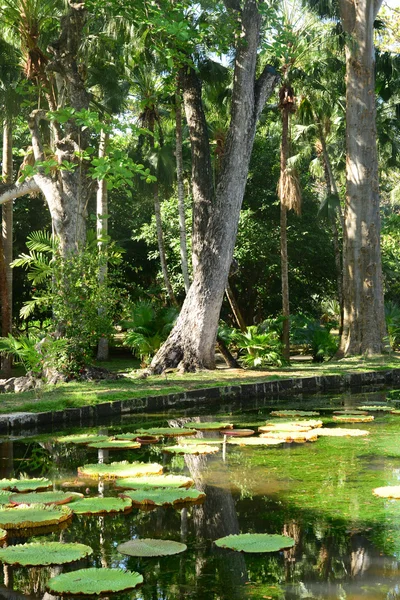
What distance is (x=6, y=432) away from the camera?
8383mm

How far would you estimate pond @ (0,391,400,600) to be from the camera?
12.1 feet

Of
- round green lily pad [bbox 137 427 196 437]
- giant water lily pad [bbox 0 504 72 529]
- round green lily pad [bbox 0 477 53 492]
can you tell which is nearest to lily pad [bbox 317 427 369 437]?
round green lily pad [bbox 137 427 196 437]

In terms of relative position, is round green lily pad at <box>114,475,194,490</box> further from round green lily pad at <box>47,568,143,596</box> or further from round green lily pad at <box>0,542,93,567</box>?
round green lily pad at <box>47,568,143,596</box>

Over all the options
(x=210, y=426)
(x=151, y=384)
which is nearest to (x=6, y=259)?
(x=151, y=384)

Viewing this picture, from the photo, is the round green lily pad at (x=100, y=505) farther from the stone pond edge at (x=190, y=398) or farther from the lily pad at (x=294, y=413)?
the lily pad at (x=294, y=413)

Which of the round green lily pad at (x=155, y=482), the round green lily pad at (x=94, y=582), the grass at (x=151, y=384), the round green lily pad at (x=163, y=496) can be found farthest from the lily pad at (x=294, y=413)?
the round green lily pad at (x=94, y=582)

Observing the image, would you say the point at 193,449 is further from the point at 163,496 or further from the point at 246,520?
the point at 246,520

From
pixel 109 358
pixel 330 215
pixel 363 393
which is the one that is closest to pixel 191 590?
pixel 363 393

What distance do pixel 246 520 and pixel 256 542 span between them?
2.01 ft

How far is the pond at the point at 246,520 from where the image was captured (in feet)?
12.1

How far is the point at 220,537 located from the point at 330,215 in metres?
19.2

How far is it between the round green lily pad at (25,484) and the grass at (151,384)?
3174mm

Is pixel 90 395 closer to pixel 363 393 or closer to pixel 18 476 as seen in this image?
pixel 18 476

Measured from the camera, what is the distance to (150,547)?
4203mm
